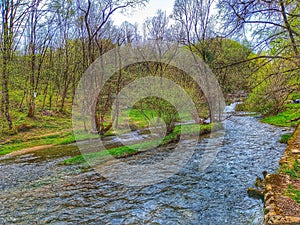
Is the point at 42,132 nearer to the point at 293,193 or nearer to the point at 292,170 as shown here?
the point at 292,170

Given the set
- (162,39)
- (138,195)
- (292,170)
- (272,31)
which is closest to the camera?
(292,170)

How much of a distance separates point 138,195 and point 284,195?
404 cm

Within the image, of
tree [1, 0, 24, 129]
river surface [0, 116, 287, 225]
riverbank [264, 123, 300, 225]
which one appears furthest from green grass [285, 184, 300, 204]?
tree [1, 0, 24, 129]

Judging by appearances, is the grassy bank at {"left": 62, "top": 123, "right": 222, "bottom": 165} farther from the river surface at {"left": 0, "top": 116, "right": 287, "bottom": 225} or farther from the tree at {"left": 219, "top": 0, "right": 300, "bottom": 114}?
the tree at {"left": 219, "top": 0, "right": 300, "bottom": 114}

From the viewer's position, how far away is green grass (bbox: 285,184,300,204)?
4.70 m

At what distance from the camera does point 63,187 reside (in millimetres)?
8266

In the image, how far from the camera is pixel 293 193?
4.93m

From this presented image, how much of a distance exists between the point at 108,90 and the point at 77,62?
419 inches

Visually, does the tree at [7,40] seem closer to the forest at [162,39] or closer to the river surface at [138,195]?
the forest at [162,39]

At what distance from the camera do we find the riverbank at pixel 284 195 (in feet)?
13.5

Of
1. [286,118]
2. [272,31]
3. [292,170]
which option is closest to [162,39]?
[286,118]

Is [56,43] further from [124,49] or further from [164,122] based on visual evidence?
[164,122]

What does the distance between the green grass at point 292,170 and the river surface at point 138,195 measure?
1050 millimetres

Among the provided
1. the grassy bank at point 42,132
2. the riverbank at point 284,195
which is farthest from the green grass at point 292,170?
the grassy bank at point 42,132
